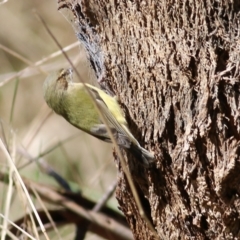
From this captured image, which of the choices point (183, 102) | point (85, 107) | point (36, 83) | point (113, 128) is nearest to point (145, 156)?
point (183, 102)

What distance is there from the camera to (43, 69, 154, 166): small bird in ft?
8.05

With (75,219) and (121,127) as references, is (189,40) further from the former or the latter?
(75,219)

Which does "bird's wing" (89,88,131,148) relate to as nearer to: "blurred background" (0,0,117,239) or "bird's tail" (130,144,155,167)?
"bird's tail" (130,144,155,167)

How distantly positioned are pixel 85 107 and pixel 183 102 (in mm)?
836

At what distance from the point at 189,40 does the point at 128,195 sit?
0.70 metres

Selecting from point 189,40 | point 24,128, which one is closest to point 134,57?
point 189,40

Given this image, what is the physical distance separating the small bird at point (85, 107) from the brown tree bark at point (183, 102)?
0.11 m

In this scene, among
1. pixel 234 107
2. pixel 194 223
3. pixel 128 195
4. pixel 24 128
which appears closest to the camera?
pixel 234 107

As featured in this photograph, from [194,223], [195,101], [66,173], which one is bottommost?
[66,173]

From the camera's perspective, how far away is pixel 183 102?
2078 millimetres

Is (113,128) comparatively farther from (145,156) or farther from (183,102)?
(183,102)

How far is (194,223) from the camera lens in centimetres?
217

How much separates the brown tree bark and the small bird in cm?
11

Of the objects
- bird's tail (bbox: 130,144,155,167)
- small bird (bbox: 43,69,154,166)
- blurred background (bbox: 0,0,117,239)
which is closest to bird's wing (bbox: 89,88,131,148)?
small bird (bbox: 43,69,154,166)
